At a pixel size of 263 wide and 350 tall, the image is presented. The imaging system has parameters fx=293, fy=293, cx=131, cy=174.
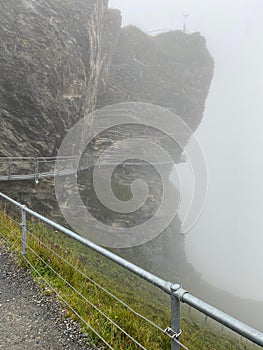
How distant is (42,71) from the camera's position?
1989 centimetres

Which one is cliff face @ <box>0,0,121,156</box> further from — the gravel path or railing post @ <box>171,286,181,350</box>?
railing post @ <box>171,286,181,350</box>

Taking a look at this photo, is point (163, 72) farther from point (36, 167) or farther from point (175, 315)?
point (175, 315)

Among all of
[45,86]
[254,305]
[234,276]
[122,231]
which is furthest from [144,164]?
[234,276]

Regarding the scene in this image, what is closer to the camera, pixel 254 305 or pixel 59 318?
pixel 59 318

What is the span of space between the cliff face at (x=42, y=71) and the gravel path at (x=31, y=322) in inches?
545

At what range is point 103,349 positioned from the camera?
11.8 feet

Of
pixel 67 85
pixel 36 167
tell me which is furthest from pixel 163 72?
pixel 36 167

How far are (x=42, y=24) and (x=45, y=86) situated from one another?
508 cm

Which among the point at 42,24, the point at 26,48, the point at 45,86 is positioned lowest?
the point at 45,86

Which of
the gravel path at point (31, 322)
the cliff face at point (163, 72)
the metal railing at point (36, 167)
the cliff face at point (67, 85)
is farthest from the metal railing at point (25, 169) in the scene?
the cliff face at point (163, 72)

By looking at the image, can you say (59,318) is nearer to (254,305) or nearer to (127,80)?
(127,80)

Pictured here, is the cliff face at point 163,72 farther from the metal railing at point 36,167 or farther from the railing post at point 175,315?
the railing post at point 175,315

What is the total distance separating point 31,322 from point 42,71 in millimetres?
18788

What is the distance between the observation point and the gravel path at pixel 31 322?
3.67 meters
